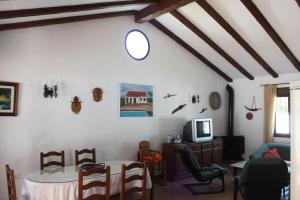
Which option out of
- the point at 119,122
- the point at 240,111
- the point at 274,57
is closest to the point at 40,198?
the point at 119,122

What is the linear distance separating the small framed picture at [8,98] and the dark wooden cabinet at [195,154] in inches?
122

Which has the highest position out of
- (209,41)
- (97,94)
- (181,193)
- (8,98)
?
(209,41)

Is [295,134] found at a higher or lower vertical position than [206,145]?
higher

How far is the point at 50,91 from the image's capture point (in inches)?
177

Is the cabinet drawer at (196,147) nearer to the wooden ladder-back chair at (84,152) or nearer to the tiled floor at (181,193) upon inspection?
the tiled floor at (181,193)

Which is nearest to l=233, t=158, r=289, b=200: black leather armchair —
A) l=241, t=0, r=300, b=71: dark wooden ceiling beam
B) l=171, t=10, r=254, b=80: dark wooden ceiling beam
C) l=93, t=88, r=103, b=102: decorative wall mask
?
l=241, t=0, r=300, b=71: dark wooden ceiling beam

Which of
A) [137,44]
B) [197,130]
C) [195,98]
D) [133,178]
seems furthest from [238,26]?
[133,178]

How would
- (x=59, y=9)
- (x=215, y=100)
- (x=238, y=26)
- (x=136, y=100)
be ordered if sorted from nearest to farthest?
(x=59, y=9) → (x=238, y=26) → (x=136, y=100) → (x=215, y=100)

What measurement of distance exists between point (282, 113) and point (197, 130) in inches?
90.3

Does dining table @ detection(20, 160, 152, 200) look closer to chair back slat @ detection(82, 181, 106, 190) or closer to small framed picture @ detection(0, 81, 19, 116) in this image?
chair back slat @ detection(82, 181, 106, 190)

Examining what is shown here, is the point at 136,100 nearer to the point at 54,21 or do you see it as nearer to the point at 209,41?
the point at 209,41

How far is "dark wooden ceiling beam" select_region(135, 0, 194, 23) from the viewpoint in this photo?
4.58 m

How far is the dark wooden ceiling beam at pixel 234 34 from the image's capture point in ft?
15.9

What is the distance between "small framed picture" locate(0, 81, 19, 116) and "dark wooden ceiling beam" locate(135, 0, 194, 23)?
266cm
